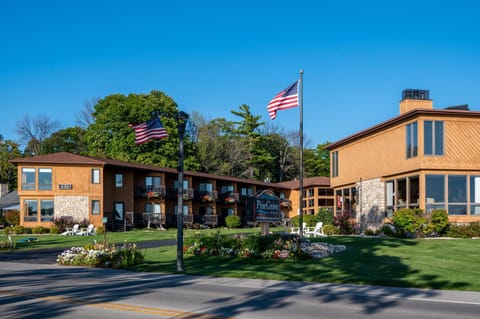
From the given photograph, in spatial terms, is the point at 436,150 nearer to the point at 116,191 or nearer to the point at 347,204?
the point at 347,204

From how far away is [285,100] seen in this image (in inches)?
923

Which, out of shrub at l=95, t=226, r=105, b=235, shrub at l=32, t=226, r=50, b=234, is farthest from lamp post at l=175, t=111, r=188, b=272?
shrub at l=32, t=226, r=50, b=234

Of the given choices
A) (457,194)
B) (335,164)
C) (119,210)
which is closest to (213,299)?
(457,194)

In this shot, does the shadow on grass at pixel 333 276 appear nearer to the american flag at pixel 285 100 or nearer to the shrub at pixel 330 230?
the american flag at pixel 285 100

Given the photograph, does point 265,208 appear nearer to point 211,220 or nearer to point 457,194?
point 457,194

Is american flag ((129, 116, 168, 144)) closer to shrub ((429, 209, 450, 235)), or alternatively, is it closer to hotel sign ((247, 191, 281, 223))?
hotel sign ((247, 191, 281, 223))

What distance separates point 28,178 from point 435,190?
109ft

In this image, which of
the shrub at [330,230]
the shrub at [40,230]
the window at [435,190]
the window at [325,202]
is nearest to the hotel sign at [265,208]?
the window at [435,190]

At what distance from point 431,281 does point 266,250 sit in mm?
7362

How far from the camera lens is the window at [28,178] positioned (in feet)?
160

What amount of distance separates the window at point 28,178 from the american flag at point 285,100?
31367mm

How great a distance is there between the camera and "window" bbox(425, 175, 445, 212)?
103ft

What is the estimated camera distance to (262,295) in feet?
45.1

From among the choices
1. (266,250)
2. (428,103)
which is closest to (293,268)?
(266,250)
